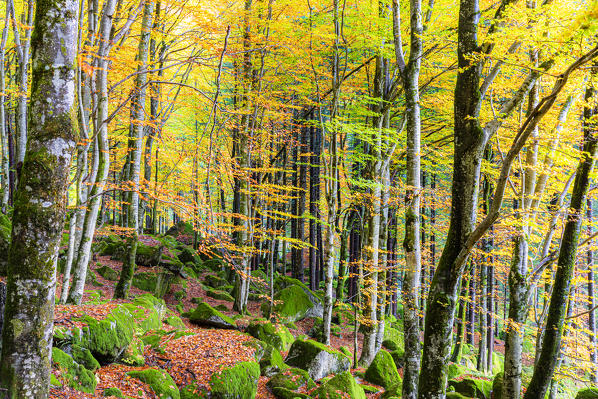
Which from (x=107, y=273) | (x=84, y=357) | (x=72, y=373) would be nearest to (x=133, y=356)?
(x=84, y=357)

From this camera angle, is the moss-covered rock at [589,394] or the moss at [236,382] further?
the moss-covered rock at [589,394]

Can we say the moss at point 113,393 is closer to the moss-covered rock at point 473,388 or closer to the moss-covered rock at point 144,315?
the moss-covered rock at point 144,315

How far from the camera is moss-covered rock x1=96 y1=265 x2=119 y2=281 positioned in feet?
44.0

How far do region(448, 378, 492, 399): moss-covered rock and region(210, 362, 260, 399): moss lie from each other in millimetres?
6016

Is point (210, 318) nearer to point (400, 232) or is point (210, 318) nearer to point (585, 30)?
point (585, 30)

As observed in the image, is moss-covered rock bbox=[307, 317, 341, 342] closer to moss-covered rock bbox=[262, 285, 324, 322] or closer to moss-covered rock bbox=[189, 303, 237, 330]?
moss-covered rock bbox=[262, 285, 324, 322]

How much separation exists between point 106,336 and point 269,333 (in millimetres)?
5121

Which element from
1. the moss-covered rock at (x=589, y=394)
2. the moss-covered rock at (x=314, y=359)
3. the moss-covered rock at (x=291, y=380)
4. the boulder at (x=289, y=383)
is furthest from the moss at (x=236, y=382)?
the moss-covered rock at (x=589, y=394)

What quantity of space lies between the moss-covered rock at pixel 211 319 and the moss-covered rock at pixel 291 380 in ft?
7.07

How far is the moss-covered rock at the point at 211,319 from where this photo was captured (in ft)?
30.5

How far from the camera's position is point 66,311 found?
200 inches

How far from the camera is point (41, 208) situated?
101 inches

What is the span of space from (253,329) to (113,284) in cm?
672

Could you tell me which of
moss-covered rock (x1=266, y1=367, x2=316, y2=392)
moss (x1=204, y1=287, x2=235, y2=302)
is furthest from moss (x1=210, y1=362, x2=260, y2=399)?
moss (x1=204, y1=287, x2=235, y2=302)
